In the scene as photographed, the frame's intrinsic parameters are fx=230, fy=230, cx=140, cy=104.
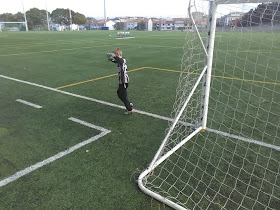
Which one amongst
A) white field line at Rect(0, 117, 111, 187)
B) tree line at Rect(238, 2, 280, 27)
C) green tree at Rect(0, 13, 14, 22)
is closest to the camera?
white field line at Rect(0, 117, 111, 187)

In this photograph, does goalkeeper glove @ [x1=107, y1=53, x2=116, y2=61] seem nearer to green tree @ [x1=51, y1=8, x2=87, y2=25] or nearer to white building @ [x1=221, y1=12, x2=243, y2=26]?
white building @ [x1=221, y1=12, x2=243, y2=26]

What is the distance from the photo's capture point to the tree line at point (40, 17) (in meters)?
90.2

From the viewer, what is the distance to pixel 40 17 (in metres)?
92.8

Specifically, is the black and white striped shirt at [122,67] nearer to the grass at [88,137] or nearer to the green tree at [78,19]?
the grass at [88,137]

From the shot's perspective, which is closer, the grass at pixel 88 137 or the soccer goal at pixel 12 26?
the grass at pixel 88 137

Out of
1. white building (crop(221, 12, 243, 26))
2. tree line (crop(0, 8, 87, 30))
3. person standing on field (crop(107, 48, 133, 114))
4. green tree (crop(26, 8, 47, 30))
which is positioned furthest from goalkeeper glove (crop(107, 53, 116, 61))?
green tree (crop(26, 8, 47, 30))

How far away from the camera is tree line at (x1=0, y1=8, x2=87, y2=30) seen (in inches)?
3553

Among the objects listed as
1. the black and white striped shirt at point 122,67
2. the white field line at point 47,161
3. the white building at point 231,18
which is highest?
the white building at point 231,18

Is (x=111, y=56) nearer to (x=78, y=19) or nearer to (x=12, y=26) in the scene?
(x=12, y=26)

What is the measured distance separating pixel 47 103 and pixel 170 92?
349 cm

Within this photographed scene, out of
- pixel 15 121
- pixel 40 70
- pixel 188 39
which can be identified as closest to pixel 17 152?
pixel 15 121

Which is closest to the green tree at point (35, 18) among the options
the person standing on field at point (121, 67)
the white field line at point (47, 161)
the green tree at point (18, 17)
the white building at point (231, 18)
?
the green tree at point (18, 17)

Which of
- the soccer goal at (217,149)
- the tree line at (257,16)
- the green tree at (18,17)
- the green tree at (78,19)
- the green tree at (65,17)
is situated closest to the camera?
the soccer goal at (217,149)

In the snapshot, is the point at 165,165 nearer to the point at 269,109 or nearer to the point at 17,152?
the point at 17,152
